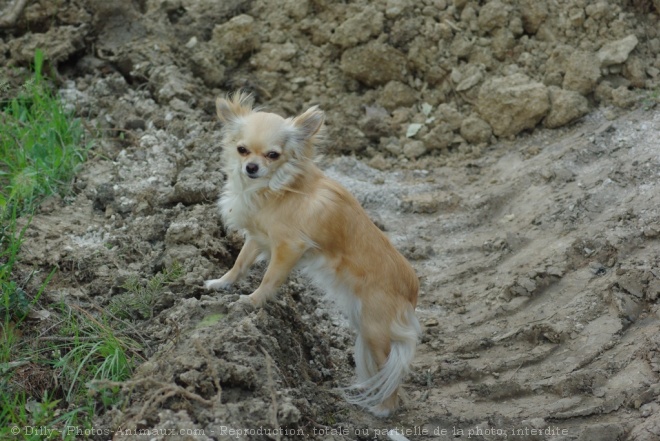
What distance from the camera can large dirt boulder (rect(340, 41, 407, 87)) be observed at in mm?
7570

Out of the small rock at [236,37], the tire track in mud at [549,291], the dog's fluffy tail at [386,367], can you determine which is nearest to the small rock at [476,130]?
the tire track in mud at [549,291]

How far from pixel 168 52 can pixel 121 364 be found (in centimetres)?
407

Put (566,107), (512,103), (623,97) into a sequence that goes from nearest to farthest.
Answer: (623,97), (566,107), (512,103)

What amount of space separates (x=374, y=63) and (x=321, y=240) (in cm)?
358

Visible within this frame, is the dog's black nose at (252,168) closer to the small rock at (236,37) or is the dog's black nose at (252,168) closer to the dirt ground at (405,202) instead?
the dirt ground at (405,202)

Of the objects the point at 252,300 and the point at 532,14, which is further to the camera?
the point at 532,14

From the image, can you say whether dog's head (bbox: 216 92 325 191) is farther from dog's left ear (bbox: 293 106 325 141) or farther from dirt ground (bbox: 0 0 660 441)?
dirt ground (bbox: 0 0 660 441)

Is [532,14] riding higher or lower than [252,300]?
higher

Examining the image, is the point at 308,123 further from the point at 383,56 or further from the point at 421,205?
the point at 383,56

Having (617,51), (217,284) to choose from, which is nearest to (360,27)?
(617,51)

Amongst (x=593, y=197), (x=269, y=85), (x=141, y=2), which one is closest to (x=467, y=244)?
(x=593, y=197)

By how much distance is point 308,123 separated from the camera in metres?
4.59

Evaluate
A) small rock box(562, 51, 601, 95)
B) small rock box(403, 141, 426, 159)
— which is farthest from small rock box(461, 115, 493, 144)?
small rock box(562, 51, 601, 95)

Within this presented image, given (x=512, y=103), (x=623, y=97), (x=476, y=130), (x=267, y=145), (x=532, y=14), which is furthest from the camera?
(x=532, y=14)
